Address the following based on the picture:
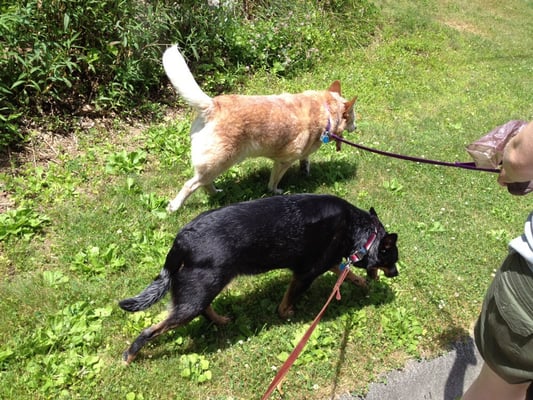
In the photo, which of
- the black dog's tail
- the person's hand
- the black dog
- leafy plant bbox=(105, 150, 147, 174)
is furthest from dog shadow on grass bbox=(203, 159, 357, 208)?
the person's hand

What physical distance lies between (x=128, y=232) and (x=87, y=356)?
1.42 m

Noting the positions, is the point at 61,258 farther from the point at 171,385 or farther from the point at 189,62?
the point at 189,62

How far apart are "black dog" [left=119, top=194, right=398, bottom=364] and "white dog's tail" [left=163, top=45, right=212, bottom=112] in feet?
5.13

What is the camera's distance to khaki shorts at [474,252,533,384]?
5.88 feet

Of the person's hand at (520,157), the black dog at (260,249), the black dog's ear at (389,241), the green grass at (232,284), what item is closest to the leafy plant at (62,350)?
the green grass at (232,284)

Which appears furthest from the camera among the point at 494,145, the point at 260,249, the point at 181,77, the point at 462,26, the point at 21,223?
the point at 462,26

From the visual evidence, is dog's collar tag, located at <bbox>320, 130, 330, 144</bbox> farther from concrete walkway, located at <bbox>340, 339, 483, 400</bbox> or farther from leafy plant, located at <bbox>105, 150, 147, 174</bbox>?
concrete walkway, located at <bbox>340, 339, 483, 400</bbox>

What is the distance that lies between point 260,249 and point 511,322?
169 centimetres

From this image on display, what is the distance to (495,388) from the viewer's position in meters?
2.20

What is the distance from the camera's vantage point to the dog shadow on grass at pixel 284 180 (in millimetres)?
5035

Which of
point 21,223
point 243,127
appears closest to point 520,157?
point 243,127

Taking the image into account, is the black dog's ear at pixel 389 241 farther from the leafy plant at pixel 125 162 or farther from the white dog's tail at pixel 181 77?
the leafy plant at pixel 125 162

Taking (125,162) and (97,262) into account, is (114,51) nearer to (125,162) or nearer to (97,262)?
(125,162)

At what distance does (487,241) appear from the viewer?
4.80m
